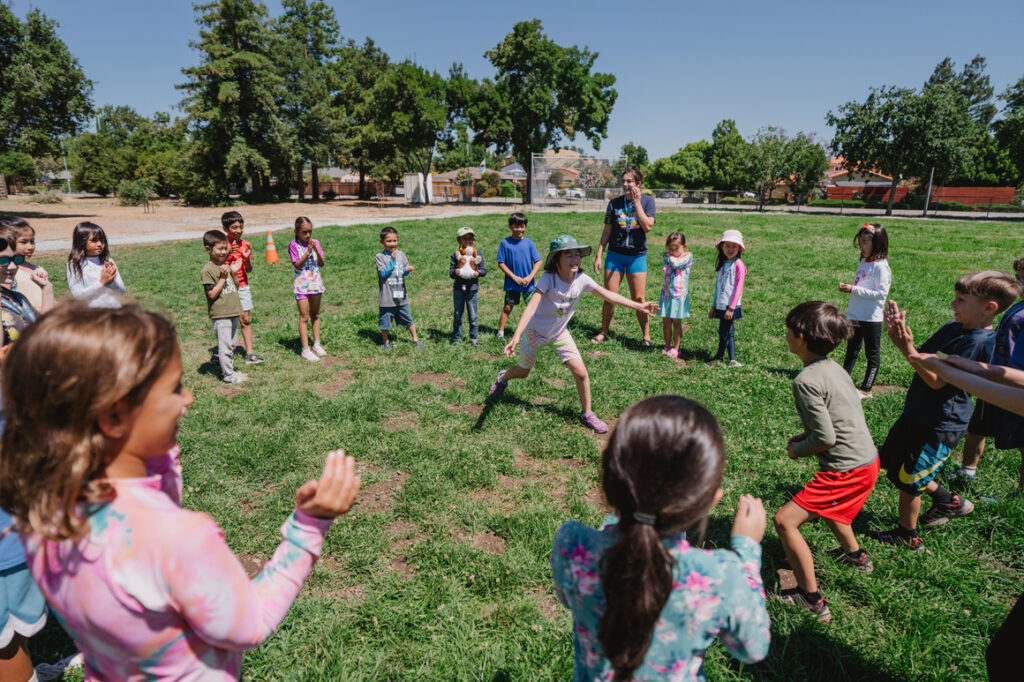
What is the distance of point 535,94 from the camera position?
46.9 m

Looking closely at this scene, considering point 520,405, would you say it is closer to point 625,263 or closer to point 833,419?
point 625,263

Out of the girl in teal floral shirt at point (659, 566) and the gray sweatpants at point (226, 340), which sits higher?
the girl in teal floral shirt at point (659, 566)

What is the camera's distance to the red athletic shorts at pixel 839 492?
9.80ft

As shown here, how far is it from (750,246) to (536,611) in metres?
16.2

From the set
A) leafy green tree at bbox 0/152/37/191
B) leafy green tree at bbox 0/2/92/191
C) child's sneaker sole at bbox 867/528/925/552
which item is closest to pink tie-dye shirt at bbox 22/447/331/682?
child's sneaker sole at bbox 867/528/925/552

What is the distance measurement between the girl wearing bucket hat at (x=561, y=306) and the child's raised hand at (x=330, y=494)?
3.59m

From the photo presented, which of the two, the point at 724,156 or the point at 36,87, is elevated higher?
the point at 724,156

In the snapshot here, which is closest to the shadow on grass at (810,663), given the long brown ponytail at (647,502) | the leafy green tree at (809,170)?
the long brown ponytail at (647,502)

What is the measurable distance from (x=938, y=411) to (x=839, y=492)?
3.30ft

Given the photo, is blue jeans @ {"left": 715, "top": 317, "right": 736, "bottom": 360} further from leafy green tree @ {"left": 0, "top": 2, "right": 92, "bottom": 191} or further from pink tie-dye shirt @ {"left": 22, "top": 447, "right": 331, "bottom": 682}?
leafy green tree @ {"left": 0, "top": 2, "right": 92, "bottom": 191}

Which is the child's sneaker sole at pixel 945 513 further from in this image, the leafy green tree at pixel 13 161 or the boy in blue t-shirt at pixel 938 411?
the leafy green tree at pixel 13 161

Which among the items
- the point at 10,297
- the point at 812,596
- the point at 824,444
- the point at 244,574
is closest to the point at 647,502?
the point at 244,574

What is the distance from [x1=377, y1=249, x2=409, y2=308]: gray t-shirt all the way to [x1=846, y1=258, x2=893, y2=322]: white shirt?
559cm

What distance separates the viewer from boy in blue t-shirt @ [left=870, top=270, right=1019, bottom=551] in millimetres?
3338
